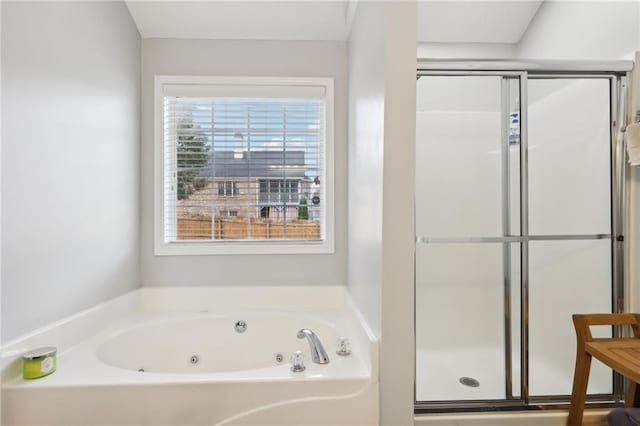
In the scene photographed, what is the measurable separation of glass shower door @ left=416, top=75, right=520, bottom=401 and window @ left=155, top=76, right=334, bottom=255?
66cm

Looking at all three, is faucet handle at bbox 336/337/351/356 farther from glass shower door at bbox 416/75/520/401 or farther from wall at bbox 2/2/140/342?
wall at bbox 2/2/140/342

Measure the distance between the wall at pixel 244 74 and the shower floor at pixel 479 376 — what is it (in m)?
0.80

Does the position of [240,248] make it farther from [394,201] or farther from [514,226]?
[514,226]

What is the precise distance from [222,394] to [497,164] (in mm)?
1863

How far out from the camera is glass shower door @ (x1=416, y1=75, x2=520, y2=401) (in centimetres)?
192

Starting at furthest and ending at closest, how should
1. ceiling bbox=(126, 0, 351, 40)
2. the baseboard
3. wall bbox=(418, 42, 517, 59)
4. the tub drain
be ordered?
wall bbox=(418, 42, 517, 59) < ceiling bbox=(126, 0, 351, 40) < the tub drain < the baseboard

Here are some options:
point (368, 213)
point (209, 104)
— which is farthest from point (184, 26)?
point (368, 213)

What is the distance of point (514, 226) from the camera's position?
191 cm

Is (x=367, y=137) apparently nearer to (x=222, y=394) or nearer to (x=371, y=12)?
(x=371, y=12)

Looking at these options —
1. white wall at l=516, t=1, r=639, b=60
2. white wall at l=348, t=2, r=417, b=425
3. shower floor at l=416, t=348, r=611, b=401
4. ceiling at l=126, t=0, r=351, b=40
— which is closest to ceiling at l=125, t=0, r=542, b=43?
ceiling at l=126, t=0, r=351, b=40

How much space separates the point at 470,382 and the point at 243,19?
2.59 m

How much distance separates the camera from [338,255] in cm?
249

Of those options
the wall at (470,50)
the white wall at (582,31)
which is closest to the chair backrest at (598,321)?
the white wall at (582,31)

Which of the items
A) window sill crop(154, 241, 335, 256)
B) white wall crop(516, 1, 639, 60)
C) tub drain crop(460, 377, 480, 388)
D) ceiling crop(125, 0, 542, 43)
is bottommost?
tub drain crop(460, 377, 480, 388)
